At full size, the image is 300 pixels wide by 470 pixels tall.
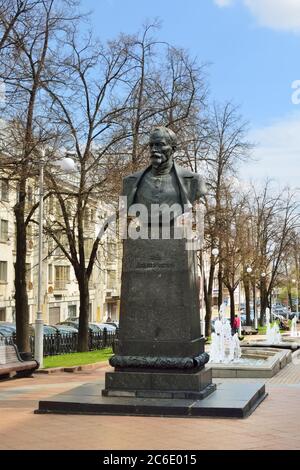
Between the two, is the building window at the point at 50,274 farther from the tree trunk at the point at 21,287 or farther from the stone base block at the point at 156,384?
the stone base block at the point at 156,384

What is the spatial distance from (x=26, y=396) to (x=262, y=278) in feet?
135

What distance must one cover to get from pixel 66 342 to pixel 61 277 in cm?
3191

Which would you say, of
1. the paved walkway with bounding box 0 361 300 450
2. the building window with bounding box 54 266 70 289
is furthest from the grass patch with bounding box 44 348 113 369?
the building window with bounding box 54 266 70 289

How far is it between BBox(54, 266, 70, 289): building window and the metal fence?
2720 centimetres

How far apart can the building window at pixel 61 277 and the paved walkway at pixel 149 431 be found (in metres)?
47.9

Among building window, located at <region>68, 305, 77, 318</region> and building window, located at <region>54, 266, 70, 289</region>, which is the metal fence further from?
building window, located at <region>68, 305, 77, 318</region>

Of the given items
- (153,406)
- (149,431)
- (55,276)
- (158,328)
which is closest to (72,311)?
(55,276)

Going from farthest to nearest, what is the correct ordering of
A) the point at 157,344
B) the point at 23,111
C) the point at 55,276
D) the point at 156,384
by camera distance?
the point at 55,276, the point at 23,111, the point at 157,344, the point at 156,384

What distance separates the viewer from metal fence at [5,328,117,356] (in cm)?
2503

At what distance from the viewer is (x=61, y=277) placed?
192ft

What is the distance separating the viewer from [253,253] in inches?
1805

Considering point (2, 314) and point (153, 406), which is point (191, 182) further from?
point (2, 314)

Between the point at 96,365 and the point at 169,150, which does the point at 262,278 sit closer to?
the point at 96,365
